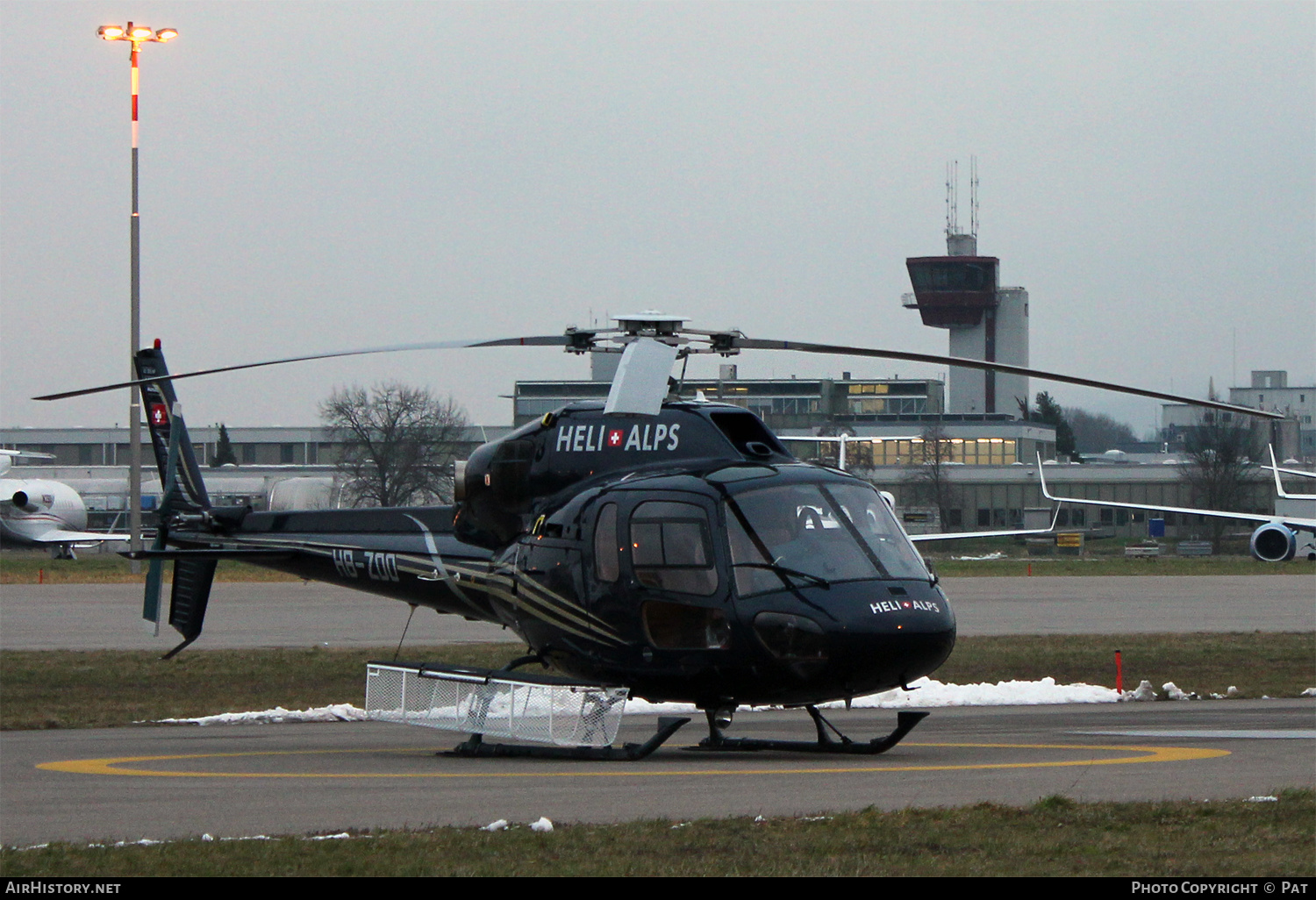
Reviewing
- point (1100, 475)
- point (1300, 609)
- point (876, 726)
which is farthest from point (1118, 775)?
point (1100, 475)

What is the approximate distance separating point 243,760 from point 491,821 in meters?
4.59

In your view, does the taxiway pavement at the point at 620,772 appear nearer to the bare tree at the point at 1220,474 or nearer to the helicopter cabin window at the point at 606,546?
the helicopter cabin window at the point at 606,546

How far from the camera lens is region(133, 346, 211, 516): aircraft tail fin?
18781mm

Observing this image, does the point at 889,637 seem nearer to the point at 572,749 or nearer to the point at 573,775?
the point at 573,775

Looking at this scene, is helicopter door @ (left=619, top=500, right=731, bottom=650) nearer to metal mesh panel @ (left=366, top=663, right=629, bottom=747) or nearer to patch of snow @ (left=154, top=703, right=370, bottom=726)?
metal mesh panel @ (left=366, top=663, right=629, bottom=747)

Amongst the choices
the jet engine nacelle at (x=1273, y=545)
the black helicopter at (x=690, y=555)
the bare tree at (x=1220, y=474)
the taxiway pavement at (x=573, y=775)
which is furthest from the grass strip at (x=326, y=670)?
the bare tree at (x=1220, y=474)

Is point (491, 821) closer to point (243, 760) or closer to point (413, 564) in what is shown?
point (243, 760)

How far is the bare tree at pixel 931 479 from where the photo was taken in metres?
82.6

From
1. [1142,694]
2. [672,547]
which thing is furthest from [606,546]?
[1142,694]

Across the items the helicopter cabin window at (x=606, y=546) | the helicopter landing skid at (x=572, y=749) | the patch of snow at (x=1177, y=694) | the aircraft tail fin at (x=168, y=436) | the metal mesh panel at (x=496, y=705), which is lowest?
the patch of snow at (x=1177, y=694)

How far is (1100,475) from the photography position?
96.4 metres

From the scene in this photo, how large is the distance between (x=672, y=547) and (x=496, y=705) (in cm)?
228

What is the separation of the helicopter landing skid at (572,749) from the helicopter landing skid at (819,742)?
41 cm

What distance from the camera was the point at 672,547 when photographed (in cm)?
1246
